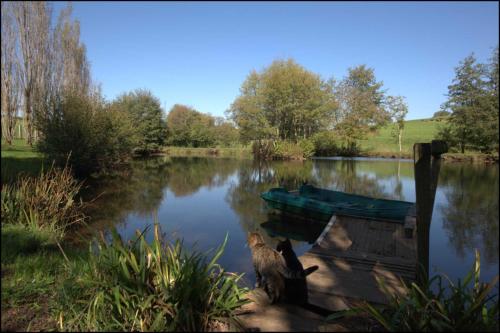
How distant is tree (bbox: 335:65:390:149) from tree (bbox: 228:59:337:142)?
294 centimetres

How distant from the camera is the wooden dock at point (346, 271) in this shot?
3.52 meters

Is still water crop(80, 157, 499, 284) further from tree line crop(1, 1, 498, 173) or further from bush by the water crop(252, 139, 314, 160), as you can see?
bush by the water crop(252, 139, 314, 160)

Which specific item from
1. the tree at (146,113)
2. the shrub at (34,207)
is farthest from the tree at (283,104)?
the shrub at (34,207)

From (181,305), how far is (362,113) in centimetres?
4639

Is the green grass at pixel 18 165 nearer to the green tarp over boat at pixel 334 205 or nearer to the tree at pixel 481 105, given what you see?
the tree at pixel 481 105

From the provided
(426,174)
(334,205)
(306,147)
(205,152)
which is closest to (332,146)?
(306,147)

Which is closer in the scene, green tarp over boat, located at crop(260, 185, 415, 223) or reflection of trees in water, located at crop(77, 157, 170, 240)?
green tarp over boat, located at crop(260, 185, 415, 223)

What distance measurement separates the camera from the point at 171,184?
66.2 ft

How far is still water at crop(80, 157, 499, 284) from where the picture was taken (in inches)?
295

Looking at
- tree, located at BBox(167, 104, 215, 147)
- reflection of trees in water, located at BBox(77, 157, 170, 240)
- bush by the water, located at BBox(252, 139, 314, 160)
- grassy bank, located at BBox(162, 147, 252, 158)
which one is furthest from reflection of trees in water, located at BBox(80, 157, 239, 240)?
tree, located at BBox(167, 104, 215, 147)

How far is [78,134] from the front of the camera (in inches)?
674

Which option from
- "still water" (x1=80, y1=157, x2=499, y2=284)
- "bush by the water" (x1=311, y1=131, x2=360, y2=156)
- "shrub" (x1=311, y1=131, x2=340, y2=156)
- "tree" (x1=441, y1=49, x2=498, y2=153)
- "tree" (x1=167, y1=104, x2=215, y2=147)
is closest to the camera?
"tree" (x1=441, y1=49, x2=498, y2=153)

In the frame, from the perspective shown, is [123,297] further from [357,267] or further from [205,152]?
[205,152]

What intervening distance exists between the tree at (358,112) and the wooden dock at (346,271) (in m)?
37.8
